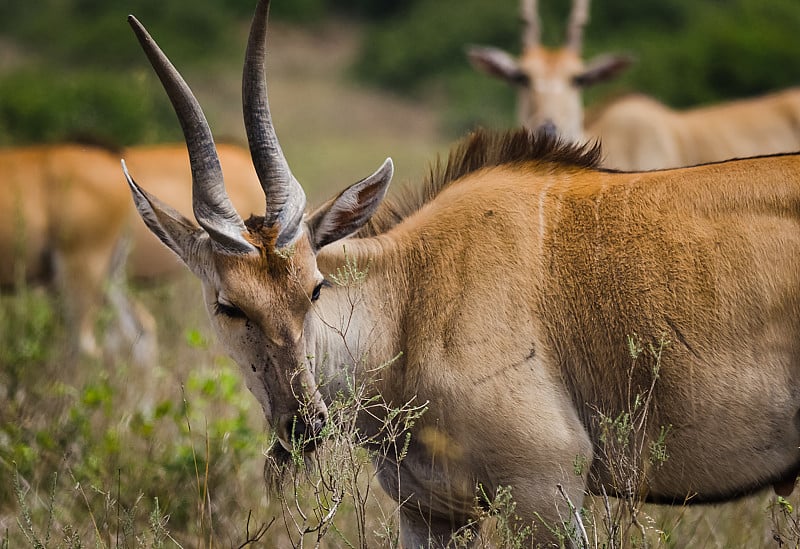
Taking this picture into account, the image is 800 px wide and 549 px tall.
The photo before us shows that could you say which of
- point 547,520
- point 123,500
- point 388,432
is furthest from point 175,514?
point 547,520

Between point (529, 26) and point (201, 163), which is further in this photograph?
point (529, 26)

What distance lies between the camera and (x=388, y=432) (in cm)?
369

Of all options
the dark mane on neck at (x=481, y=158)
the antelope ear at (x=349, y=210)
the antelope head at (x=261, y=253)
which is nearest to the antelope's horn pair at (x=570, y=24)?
the dark mane on neck at (x=481, y=158)

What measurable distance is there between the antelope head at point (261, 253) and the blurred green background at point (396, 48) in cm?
749

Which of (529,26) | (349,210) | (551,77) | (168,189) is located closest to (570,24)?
(529,26)

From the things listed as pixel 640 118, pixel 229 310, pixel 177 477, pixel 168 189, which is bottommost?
pixel 177 477

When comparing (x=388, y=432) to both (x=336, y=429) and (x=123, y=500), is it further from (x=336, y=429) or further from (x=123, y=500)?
(x=123, y=500)

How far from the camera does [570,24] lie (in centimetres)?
1111

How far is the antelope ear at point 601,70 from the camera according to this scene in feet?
34.0

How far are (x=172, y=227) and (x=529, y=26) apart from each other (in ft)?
26.9

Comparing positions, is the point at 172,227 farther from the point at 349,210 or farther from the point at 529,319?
the point at 529,319

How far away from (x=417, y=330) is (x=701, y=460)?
1.06m

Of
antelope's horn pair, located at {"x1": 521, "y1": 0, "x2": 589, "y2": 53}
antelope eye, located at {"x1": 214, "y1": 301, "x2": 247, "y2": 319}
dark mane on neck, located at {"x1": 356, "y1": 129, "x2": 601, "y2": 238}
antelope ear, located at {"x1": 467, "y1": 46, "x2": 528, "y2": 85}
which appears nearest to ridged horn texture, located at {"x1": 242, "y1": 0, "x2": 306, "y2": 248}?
antelope eye, located at {"x1": 214, "y1": 301, "x2": 247, "y2": 319}

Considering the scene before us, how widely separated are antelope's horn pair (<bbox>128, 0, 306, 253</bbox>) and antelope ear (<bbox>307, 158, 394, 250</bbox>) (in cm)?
11
